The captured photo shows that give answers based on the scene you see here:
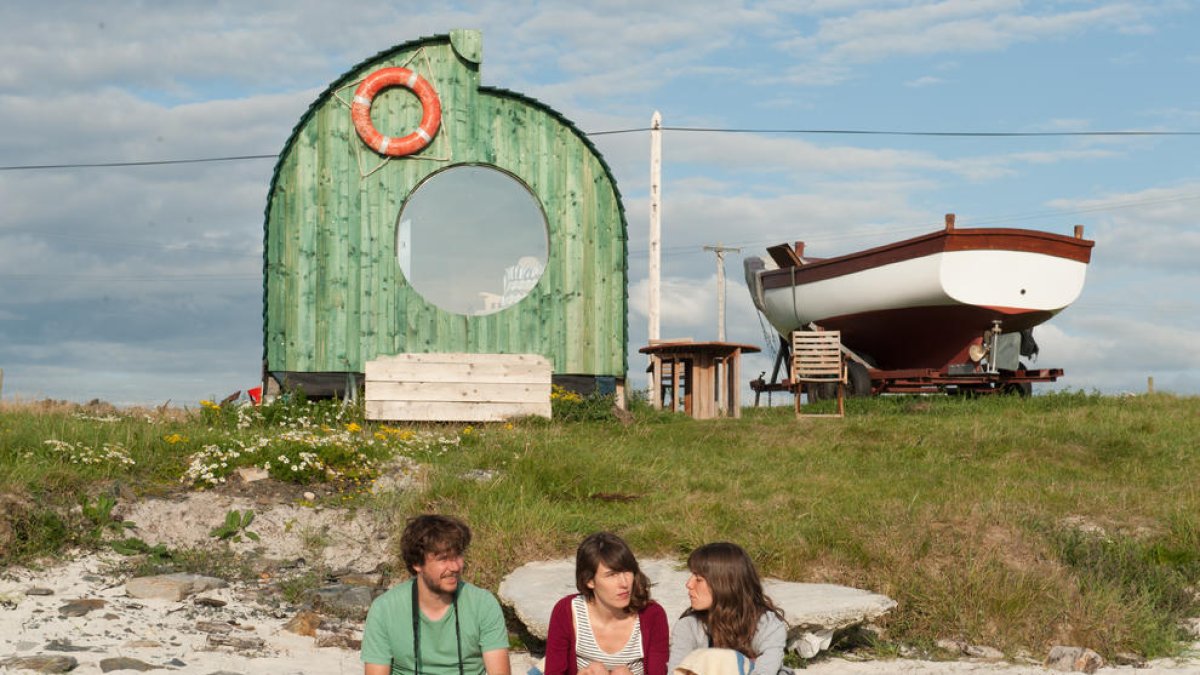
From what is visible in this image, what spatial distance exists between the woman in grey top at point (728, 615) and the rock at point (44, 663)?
359 cm

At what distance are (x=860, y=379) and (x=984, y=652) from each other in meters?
16.1

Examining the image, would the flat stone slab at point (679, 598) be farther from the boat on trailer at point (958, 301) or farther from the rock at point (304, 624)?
the boat on trailer at point (958, 301)

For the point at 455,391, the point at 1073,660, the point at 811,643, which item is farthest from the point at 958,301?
the point at 811,643

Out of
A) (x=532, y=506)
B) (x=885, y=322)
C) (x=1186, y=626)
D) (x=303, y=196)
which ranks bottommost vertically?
(x=1186, y=626)

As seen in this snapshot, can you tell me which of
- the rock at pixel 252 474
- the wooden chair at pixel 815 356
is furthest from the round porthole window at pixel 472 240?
the rock at pixel 252 474

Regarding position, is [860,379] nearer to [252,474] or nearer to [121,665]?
[252,474]

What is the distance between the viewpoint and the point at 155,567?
9.37 metres

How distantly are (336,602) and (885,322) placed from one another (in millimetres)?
17512

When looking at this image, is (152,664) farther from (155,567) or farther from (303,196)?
(303,196)

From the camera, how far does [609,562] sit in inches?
213

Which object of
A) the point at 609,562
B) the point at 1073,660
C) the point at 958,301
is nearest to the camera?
the point at 609,562

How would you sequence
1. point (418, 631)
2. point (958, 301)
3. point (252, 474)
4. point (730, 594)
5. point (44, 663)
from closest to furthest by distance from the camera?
point (418, 631) → point (730, 594) → point (44, 663) → point (252, 474) → point (958, 301)

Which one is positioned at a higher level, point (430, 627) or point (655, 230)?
point (655, 230)

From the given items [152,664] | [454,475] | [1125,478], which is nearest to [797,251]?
[1125,478]
